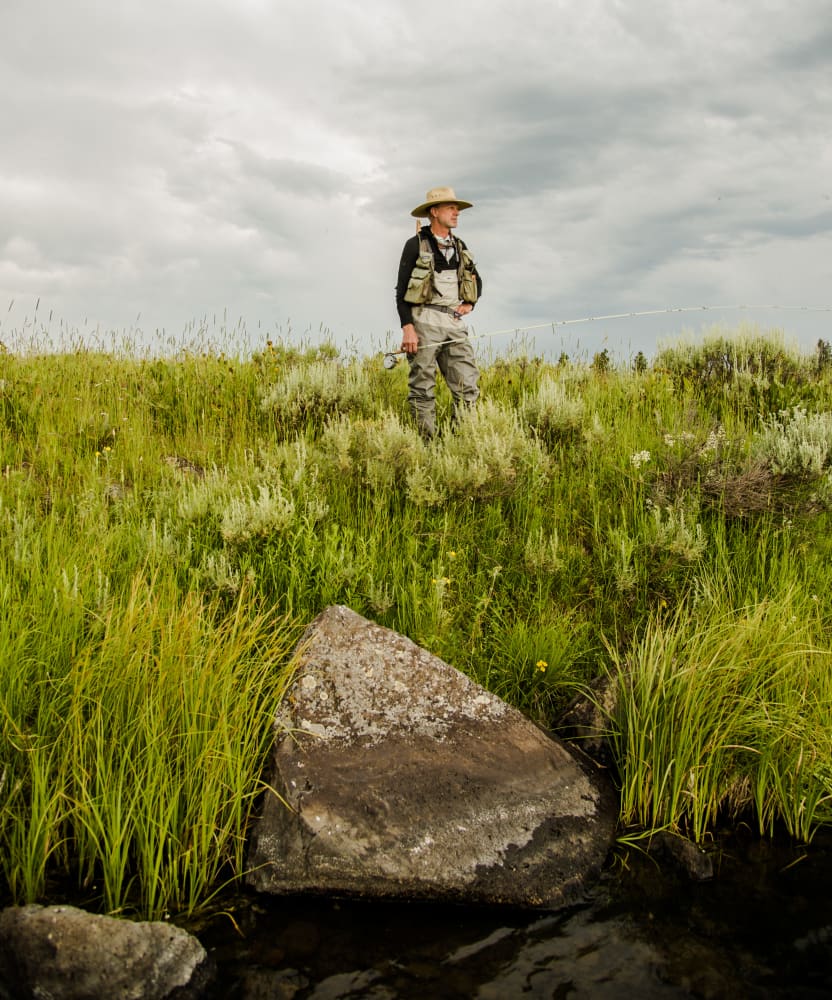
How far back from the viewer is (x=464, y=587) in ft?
17.7

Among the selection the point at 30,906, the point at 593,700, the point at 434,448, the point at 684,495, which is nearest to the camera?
the point at 30,906

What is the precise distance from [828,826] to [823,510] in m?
2.82

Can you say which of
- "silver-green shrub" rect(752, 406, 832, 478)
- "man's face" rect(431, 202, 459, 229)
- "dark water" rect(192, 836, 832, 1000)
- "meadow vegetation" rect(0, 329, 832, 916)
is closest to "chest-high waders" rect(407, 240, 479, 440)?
"man's face" rect(431, 202, 459, 229)

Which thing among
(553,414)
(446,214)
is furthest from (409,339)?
(553,414)

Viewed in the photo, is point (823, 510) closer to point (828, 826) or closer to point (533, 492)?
point (533, 492)

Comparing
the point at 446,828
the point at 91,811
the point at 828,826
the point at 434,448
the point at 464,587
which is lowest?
the point at 828,826

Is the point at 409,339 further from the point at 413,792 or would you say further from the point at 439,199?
the point at 413,792

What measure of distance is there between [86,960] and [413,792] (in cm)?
140

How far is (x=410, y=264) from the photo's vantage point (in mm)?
8156

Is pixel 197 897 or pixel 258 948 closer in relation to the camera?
pixel 258 948

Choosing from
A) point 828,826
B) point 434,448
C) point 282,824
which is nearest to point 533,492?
point 434,448

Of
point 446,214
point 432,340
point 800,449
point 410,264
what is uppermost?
point 446,214

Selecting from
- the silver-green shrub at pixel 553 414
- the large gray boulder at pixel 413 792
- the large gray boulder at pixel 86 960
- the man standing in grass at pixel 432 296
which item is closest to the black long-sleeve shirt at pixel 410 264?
the man standing in grass at pixel 432 296

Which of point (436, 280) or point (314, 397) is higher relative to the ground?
point (436, 280)
